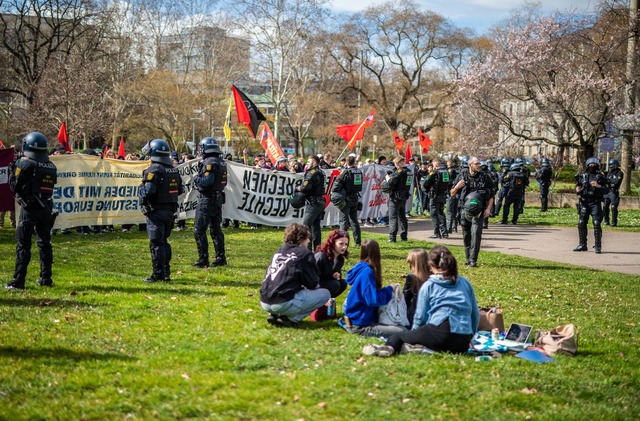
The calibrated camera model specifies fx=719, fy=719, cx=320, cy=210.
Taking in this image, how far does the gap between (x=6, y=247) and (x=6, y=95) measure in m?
36.9

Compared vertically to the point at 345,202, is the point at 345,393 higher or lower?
lower

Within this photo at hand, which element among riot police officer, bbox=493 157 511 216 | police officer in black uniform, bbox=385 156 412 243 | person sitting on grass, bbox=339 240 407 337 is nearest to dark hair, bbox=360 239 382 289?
person sitting on grass, bbox=339 240 407 337

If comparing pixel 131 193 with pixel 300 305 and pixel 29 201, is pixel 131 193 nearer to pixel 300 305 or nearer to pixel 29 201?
pixel 29 201

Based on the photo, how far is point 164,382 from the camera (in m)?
5.82

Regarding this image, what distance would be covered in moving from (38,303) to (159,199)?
2.38 metres

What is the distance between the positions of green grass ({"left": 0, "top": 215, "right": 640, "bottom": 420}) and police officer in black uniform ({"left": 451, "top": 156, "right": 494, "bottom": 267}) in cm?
278

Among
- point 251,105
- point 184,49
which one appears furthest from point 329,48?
point 251,105

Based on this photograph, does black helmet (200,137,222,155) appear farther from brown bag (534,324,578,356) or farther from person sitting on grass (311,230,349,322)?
brown bag (534,324,578,356)

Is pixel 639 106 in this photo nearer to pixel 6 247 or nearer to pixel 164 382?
pixel 6 247

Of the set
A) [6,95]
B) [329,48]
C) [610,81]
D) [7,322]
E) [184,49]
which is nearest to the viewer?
[7,322]

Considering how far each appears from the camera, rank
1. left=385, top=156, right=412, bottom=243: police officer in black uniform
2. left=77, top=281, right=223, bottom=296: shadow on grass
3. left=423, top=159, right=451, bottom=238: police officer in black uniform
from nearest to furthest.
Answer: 1. left=77, top=281, right=223, bottom=296: shadow on grass
2. left=385, top=156, right=412, bottom=243: police officer in black uniform
3. left=423, top=159, right=451, bottom=238: police officer in black uniform

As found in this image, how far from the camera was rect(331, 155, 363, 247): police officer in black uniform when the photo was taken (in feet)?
52.3

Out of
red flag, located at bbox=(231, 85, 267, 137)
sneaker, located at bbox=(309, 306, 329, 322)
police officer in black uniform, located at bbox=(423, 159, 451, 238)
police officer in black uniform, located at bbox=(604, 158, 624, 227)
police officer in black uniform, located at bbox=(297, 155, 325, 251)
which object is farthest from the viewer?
police officer in black uniform, located at bbox=(604, 158, 624, 227)

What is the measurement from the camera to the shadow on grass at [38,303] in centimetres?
859
